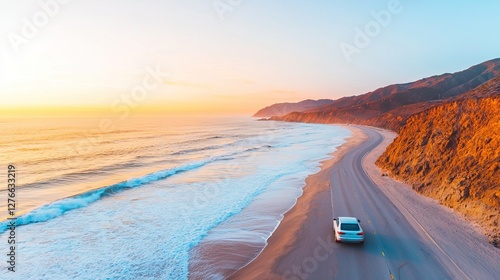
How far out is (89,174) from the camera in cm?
3694

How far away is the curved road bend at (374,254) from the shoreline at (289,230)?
0.58 metres

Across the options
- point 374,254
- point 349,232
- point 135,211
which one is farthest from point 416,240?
point 135,211

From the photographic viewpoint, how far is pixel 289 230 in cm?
1864

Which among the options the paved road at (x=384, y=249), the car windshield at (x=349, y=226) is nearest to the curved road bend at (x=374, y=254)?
the paved road at (x=384, y=249)

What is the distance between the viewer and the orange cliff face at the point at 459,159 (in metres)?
18.2

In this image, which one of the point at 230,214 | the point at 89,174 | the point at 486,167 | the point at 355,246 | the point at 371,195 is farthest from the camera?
the point at 89,174

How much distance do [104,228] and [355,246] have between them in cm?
1675

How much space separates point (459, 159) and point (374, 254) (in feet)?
47.2

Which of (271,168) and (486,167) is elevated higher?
(486,167)

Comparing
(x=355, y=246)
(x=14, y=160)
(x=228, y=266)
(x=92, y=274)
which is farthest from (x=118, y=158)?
(x=355, y=246)

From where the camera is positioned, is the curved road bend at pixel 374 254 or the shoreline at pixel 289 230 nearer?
the curved road bend at pixel 374 254

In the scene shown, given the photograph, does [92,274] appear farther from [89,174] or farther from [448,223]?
[89,174]

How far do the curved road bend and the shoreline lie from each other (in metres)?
0.58

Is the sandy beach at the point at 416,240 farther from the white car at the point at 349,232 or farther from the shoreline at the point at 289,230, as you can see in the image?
the white car at the point at 349,232
